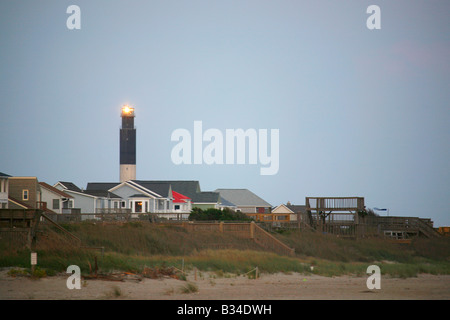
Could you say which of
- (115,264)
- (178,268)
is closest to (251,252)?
(178,268)

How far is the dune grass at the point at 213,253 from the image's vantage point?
85.0 feet

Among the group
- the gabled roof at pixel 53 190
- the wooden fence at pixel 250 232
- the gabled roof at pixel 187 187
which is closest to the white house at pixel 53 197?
the gabled roof at pixel 53 190

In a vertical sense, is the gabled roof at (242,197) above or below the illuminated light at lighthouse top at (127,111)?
below

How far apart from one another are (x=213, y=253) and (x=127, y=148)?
5238cm

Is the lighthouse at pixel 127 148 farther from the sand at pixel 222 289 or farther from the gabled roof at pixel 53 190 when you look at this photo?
the sand at pixel 222 289

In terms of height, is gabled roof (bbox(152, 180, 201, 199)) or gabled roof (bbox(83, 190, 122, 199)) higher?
gabled roof (bbox(152, 180, 201, 199))

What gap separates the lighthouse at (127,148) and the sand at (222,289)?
5565 cm

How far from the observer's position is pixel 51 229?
106 ft

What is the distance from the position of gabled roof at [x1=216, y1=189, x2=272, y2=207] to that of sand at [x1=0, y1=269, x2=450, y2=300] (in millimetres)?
71041

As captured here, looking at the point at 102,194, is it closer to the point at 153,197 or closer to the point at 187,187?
the point at 153,197

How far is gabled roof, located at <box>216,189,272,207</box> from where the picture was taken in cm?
9838

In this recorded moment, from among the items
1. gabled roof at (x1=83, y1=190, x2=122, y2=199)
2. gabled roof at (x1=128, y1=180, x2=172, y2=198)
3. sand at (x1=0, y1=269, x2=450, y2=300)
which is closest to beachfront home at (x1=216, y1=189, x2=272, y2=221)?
gabled roof at (x1=128, y1=180, x2=172, y2=198)

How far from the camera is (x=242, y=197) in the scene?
328 ft

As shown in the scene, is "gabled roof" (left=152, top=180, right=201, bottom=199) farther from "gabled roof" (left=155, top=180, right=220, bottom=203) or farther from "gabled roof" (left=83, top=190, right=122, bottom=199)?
"gabled roof" (left=83, top=190, right=122, bottom=199)
